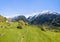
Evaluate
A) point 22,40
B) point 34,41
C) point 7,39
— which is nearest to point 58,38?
point 34,41

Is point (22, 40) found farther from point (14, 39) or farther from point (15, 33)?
point (15, 33)

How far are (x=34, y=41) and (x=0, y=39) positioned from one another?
56.9 feet

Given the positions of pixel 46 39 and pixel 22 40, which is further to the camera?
pixel 46 39

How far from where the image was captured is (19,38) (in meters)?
77.7

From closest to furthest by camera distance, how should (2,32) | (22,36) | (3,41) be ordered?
(3,41)
(22,36)
(2,32)

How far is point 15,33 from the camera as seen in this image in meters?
86.0

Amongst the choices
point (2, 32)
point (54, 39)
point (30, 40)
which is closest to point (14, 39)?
point (30, 40)

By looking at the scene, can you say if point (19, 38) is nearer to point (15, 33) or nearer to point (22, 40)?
point (22, 40)

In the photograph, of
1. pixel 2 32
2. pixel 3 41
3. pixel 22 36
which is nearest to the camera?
pixel 3 41

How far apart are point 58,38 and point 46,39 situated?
854cm

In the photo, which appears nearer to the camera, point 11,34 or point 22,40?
point 22,40

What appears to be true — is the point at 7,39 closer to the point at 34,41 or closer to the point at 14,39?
the point at 14,39

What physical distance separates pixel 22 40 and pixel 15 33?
11330 mm

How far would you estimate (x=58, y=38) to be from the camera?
3388 inches
